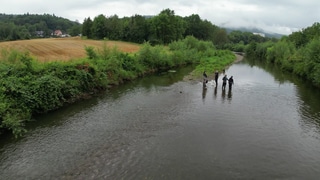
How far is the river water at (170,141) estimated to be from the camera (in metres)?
16.5

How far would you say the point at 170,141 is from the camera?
2089 centimetres

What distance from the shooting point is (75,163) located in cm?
1720

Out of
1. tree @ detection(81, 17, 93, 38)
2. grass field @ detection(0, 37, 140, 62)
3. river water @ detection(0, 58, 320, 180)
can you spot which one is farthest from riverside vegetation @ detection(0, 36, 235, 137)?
tree @ detection(81, 17, 93, 38)

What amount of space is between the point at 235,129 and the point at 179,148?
6539mm

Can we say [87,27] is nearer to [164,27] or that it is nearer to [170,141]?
[164,27]

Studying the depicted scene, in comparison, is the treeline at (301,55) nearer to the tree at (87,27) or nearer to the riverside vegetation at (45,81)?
the riverside vegetation at (45,81)

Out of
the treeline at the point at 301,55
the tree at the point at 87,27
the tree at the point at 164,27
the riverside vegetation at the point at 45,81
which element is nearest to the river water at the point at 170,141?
the riverside vegetation at the point at 45,81

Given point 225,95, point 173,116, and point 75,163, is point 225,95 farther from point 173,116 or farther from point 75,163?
point 75,163

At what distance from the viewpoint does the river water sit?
1652 cm

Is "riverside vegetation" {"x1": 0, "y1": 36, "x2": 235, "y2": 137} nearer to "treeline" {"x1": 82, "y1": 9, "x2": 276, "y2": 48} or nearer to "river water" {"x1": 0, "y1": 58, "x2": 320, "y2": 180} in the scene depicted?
"river water" {"x1": 0, "y1": 58, "x2": 320, "y2": 180}

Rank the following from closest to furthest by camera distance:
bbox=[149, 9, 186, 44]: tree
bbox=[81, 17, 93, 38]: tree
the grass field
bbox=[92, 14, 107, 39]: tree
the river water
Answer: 1. the river water
2. the grass field
3. bbox=[149, 9, 186, 44]: tree
4. bbox=[92, 14, 107, 39]: tree
5. bbox=[81, 17, 93, 38]: tree

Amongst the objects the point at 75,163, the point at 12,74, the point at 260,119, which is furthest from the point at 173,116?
the point at 12,74

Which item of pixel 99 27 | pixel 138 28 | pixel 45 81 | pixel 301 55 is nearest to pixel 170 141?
pixel 45 81

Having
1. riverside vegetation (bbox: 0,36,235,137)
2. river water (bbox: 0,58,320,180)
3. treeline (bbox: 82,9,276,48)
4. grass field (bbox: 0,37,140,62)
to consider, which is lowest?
river water (bbox: 0,58,320,180)
